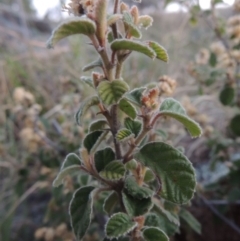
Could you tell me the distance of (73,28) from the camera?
0.48m

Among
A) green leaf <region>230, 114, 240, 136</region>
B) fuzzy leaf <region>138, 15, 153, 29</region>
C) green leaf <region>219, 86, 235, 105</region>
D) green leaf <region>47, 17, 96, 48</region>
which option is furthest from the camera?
green leaf <region>230, 114, 240, 136</region>

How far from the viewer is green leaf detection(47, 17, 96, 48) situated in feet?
1.52

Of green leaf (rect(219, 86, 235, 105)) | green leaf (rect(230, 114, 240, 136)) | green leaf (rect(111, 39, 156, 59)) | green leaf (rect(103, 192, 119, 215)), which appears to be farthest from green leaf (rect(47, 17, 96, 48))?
green leaf (rect(230, 114, 240, 136))

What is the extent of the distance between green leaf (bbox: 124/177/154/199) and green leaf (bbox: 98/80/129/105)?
0.43ft

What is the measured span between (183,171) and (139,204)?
8cm

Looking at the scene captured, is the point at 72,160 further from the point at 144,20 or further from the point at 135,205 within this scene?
the point at 144,20

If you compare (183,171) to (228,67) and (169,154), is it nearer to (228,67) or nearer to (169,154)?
(169,154)

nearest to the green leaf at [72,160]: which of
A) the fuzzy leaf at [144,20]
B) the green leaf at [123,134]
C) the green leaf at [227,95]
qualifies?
the green leaf at [123,134]

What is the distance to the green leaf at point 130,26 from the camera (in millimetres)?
508

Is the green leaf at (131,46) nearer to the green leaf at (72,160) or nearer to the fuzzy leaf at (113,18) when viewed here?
the fuzzy leaf at (113,18)

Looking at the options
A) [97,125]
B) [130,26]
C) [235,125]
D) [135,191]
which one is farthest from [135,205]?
[235,125]

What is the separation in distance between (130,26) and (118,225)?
251mm

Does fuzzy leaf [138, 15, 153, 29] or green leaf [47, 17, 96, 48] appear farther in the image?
fuzzy leaf [138, 15, 153, 29]

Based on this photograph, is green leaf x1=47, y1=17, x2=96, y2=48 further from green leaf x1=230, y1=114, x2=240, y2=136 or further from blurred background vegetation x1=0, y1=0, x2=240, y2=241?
green leaf x1=230, y1=114, x2=240, y2=136
